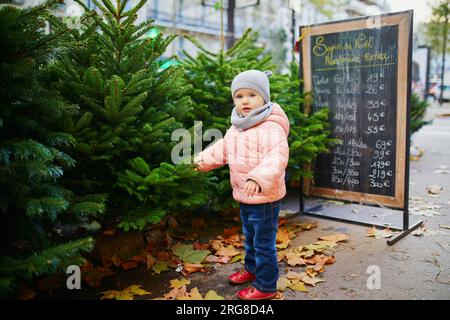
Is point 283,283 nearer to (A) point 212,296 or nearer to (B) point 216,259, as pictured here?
(A) point 212,296

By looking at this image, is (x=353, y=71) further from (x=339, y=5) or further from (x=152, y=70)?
(x=339, y=5)

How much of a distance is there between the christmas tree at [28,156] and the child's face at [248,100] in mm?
1179

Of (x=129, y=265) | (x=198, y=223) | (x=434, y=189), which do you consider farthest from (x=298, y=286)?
(x=434, y=189)

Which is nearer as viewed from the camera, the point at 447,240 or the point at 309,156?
the point at 447,240

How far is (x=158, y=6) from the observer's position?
88.9 ft

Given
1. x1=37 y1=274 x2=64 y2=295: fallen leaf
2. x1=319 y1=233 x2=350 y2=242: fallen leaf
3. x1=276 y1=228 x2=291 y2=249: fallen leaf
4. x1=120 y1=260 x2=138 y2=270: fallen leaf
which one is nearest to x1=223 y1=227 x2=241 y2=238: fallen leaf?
x1=276 y1=228 x2=291 y2=249: fallen leaf

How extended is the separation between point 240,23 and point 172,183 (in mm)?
32154

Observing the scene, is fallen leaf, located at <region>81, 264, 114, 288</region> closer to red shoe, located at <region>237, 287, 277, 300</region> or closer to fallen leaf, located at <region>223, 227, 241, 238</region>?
red shoe, located at <region>237, 287, 277, 300</region>

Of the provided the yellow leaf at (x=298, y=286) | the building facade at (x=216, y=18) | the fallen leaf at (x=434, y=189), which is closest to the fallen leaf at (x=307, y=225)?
the yellow leaf at (x=298, y=286)

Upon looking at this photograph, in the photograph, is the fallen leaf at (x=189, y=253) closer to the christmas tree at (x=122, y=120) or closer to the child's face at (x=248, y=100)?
the christmas tree at (x=122, y=120)

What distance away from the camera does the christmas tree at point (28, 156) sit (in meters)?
2.22

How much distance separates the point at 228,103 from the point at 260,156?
1702mm

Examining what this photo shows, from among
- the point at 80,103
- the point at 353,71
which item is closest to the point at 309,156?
the point at 353,71
